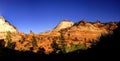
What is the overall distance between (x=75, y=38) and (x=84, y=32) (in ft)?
52.8

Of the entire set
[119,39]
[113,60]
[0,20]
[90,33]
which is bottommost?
[113,60]

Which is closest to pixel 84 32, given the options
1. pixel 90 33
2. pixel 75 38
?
pixel 90 33

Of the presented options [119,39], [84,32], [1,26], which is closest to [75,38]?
[84,32]

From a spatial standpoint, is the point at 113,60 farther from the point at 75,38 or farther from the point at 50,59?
the point at 75,38

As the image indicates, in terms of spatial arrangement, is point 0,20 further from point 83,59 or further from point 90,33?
point 83,59

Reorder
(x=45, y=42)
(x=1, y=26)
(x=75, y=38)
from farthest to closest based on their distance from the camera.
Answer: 1. (x=1, y=26)
2. (x=75, y=38)
3. (x=45, y=42)

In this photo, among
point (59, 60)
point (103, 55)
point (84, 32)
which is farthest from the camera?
point (84, 32)

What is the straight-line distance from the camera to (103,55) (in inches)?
483

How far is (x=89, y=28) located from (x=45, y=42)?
139 ft

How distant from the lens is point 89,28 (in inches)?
5320

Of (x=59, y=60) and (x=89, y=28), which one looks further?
(x=89, y=28)

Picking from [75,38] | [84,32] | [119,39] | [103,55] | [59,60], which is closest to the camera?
[103,55]

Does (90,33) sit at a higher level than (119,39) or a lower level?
higher

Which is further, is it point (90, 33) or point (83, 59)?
point (90, 33)
